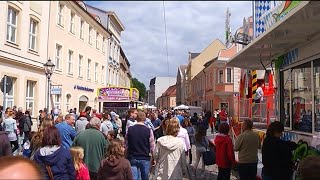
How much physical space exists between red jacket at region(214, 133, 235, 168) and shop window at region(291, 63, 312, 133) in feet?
3.98

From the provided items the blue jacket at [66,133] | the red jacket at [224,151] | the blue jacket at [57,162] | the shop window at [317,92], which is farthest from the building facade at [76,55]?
the red jacket at [224,151]

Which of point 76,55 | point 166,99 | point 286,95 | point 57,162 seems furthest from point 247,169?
point 166,99

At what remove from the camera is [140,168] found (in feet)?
20.0

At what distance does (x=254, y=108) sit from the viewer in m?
11.0

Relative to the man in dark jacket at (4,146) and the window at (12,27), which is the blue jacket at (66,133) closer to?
the man in dark jacket at (4,146)

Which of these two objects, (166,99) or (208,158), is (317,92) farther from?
(166,99)

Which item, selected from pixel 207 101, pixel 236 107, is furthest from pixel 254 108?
pixel 207 101

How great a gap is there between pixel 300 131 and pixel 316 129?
2.22 ft

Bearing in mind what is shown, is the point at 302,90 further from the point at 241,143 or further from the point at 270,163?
the point at 270,163

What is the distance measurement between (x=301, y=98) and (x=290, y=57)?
2.59 ft

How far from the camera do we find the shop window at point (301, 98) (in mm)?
6387

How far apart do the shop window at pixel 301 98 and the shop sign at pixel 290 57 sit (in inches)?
6.4

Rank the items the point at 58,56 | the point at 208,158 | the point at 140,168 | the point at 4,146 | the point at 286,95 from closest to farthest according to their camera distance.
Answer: the point at 58,56 < the point at 4,146 < the point at 140,168 < the point at 286,95 < the point at 208,158

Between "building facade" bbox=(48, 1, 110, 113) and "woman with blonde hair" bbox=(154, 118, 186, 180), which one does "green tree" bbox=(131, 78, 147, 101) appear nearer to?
"building facade" bbox=(48, 1, 110, 113)
